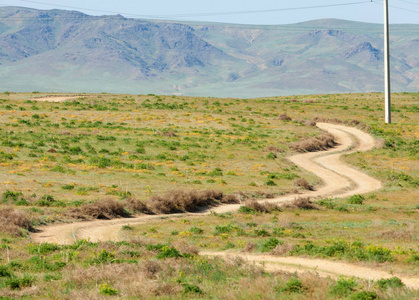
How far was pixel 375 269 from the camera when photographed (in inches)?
1011

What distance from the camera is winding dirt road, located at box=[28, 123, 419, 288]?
2606cm

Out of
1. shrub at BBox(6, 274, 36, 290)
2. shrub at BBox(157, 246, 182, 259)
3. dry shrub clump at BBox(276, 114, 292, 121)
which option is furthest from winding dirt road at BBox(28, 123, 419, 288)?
dry shrub clump at BBox(276, 114, 292, 121)

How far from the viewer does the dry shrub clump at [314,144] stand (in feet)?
263

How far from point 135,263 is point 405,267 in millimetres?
11467

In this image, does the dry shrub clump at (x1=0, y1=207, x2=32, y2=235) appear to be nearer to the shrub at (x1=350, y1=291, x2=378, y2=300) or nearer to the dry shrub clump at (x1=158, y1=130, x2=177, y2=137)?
the shrub at (x1=350, y1=291, x2=378, y2=300)

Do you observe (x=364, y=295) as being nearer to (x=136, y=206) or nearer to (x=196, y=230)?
(x=196, y=230)

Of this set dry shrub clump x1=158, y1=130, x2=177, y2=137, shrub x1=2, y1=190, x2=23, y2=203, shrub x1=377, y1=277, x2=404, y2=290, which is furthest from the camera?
dry shrub clump x1=158, y1=130, x2=177, y2=137

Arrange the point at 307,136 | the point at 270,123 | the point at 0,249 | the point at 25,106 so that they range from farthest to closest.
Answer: the point at 25,106, the point at 270,123, the point at 307,136, the point at 0,249

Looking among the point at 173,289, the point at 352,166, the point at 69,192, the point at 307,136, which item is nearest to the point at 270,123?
the point at 307,136

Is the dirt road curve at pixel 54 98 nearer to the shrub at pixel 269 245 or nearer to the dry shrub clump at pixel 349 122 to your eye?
the dry shrub clump at pixel 349 122

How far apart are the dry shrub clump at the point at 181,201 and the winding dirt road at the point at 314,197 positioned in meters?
1.24

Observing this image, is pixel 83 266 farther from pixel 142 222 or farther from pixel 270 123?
pixel 270 123

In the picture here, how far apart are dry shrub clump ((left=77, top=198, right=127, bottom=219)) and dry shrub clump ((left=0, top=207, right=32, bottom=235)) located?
465cm

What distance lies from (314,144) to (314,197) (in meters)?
30.6
